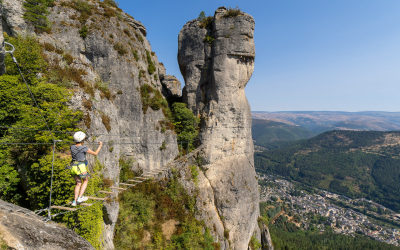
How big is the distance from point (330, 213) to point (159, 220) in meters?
132

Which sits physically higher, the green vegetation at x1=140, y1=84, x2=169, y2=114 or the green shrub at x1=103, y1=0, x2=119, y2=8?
the green shrub at x1=103, y1=0, x2=119, y2=8

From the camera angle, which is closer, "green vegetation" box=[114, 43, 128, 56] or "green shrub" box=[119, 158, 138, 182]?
"green shrub" box=[119, 158, 138, 182]

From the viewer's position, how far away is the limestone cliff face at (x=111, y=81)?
46.1 ft

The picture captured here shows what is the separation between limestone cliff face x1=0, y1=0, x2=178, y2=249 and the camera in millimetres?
14055

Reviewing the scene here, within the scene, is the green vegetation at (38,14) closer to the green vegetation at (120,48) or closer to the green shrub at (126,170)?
the green vegetation at (120,48)

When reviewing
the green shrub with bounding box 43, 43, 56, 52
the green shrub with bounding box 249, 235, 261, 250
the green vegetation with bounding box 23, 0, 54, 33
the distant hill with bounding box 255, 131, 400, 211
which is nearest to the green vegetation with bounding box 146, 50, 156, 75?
the green shrub with bounding box 43, 43, 56, 52

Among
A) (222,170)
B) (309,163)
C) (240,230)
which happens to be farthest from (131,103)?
(309,163)

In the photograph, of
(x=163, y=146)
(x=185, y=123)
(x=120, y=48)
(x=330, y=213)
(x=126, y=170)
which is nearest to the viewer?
(x=126, y=170)

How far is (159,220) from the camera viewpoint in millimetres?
18516

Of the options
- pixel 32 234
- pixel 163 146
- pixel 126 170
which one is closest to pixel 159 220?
pixel 126 170

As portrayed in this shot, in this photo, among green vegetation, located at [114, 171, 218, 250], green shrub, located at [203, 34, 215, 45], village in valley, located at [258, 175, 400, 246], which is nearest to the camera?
green vegetation, located at [114, 171, 218, 250]

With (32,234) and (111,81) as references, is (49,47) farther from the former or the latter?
(32,234)

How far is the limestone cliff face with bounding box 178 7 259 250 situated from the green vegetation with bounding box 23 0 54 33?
645 inches

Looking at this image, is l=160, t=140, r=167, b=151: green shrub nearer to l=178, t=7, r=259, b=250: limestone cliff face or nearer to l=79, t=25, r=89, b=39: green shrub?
l=178, t=7, r=259, b=250: limestone cliff face
